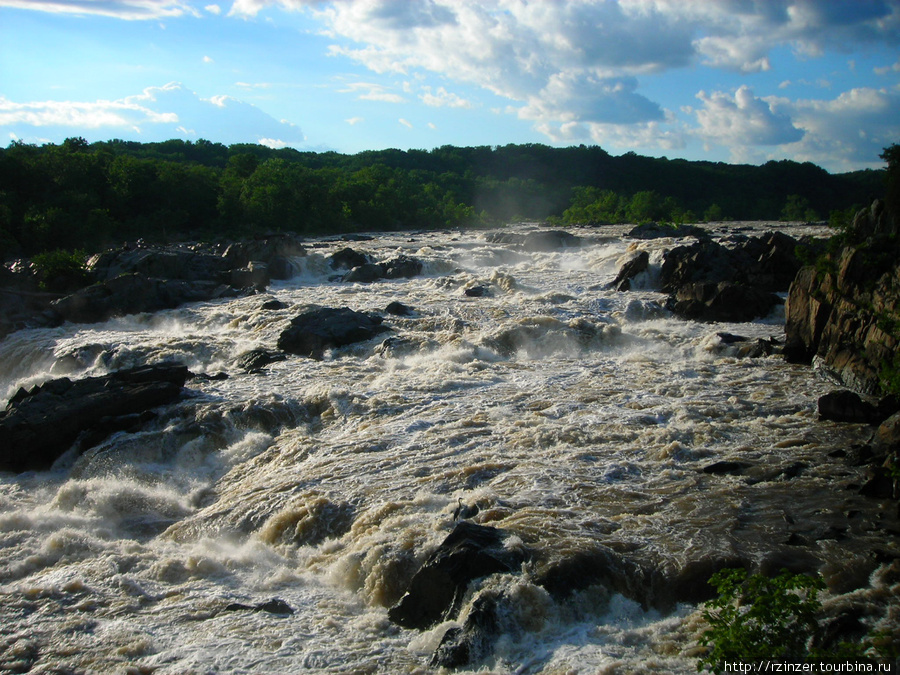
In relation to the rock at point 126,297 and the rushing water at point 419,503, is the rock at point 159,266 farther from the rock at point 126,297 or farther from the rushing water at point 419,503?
the rushing water at point 419,503

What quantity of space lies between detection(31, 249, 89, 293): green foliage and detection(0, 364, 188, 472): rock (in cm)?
1705

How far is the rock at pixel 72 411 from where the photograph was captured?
1414 cm

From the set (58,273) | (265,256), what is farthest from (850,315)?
(58,273)

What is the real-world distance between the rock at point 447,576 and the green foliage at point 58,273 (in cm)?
2874

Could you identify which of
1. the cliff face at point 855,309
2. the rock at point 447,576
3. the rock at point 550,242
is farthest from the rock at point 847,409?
A: the rock at point 550,242

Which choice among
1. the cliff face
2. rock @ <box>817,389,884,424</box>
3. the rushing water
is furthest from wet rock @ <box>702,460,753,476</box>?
the cliff face

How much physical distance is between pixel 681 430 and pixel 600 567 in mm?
5438

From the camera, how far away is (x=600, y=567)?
8.73 metres

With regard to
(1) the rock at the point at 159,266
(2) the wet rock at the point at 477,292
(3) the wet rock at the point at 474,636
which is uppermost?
(1) the rock at the point at 159,266

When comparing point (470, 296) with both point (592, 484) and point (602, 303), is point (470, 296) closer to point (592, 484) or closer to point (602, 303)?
point (602, 303)

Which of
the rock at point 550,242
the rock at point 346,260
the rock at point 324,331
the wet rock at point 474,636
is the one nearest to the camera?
the wet rock at point 474,636

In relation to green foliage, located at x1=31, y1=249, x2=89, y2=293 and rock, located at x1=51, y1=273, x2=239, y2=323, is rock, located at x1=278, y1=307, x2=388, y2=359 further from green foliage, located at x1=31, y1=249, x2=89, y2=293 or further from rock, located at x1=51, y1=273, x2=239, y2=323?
green foliage, located at x1=31, y1=249, x2=89, y2=293

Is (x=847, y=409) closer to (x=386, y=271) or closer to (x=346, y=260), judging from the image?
(x=386, y=271)

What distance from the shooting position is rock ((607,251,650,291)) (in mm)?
26875
